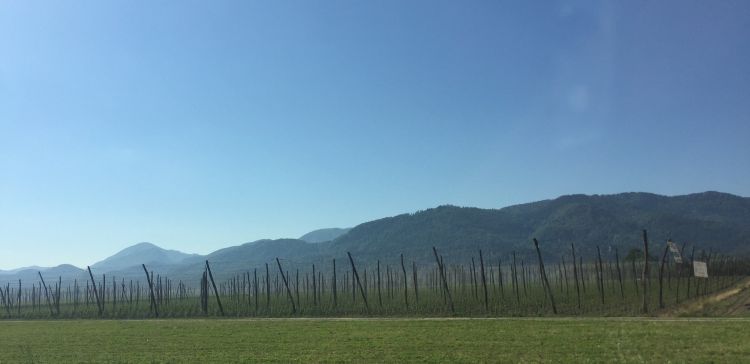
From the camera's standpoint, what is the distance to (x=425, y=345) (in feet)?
70.9

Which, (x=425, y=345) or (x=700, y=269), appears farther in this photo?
(x=700, y=269)

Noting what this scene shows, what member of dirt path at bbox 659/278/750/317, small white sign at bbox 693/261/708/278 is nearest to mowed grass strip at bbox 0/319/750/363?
dirt path at bbox 659/278/750/317

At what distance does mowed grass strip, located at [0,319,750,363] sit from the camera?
17844mm

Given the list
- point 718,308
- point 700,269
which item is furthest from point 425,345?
point 718,308

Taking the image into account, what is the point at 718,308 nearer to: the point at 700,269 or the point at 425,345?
the point at 700,269

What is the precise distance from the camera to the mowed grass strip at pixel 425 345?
1784 cm

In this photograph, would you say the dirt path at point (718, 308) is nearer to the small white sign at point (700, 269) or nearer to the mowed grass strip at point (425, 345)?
the small white sign at point (700, 269)

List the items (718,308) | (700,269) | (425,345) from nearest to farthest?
(425,345), (718,308), (700,269)

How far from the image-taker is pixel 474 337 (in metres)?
23.6

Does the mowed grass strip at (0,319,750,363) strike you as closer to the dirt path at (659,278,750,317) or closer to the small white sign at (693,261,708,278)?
the dirt path at (659,278,750,317)

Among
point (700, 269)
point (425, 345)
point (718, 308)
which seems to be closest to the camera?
point (425, 345)

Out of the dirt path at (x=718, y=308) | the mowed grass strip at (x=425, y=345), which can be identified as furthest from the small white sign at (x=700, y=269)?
the mowed grass strip at (x=425, y=345)

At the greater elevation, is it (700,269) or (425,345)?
(700,269)

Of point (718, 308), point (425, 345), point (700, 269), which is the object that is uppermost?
point (700, 269)
